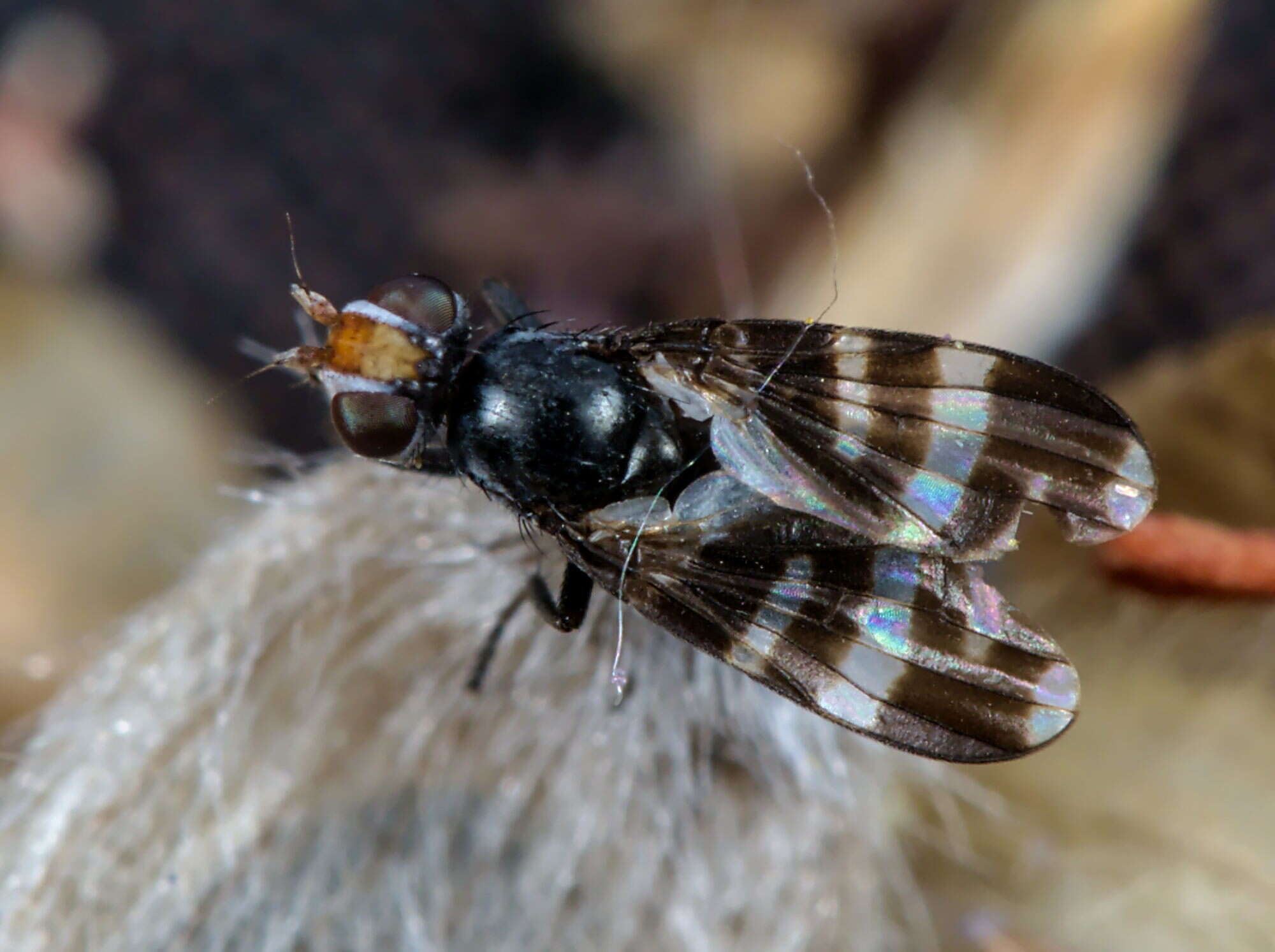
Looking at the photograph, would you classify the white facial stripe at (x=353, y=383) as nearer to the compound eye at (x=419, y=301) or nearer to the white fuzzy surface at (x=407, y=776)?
the compound eye at (x=419, y=301)

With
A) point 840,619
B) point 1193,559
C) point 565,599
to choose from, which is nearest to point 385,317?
point 565,599

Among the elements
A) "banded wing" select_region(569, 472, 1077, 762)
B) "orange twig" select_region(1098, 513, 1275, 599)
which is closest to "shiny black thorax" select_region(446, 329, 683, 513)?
"banded wing" select_region(569, 472, 1077, 762)

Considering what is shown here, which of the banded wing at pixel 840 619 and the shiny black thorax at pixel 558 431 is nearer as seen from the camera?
the banded wing at pixel 840 619

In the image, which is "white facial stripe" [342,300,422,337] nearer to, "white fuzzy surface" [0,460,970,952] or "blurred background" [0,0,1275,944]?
"white fuzzy surface" [0,460,970,952]

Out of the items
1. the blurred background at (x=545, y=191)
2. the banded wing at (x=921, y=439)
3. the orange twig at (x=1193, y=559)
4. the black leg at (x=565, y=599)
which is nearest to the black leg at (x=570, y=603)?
the black leg at (x=565, y=599)

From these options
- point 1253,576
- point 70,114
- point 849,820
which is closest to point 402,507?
point 849,820

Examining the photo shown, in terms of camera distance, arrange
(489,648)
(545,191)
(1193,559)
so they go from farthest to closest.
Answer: (545,191)
(489,648)
(1193,559)

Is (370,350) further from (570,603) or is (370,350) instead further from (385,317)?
(570,603)
